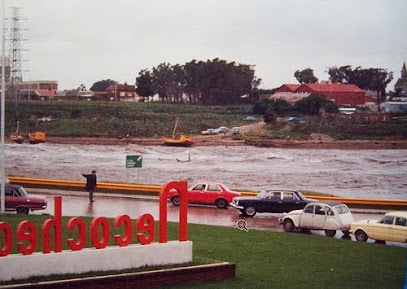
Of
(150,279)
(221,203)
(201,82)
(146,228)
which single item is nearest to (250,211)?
(221,203)

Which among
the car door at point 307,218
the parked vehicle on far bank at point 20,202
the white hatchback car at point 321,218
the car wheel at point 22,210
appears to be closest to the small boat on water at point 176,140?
the parked vehicle on far bank at point 20,202

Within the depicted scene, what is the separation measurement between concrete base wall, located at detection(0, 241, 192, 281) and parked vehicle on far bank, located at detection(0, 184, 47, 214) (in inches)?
328

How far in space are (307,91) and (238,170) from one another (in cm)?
389

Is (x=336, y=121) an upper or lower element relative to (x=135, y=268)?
upper

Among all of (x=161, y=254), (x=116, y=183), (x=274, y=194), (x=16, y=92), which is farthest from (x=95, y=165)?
(x=161, y=254)

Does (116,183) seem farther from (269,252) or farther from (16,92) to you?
(269,252)

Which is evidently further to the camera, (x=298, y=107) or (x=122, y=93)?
(x=122, y=93)

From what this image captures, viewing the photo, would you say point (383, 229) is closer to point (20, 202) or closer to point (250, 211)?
point (250, 211)

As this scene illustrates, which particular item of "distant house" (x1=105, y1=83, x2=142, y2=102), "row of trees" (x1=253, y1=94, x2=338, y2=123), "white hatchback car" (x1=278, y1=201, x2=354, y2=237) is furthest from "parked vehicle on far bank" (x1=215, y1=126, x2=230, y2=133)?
"white hatchback car" (x1=278, y1=201, x2=354, y2=237)

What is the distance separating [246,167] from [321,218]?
30.0ft

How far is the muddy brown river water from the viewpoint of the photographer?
24.9 meters

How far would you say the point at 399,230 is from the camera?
16.6 m

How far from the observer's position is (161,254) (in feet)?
38.7

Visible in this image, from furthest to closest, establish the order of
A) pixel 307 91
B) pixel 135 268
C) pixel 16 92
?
pixel 307 91
pixel 16 92
pixel 135 268
